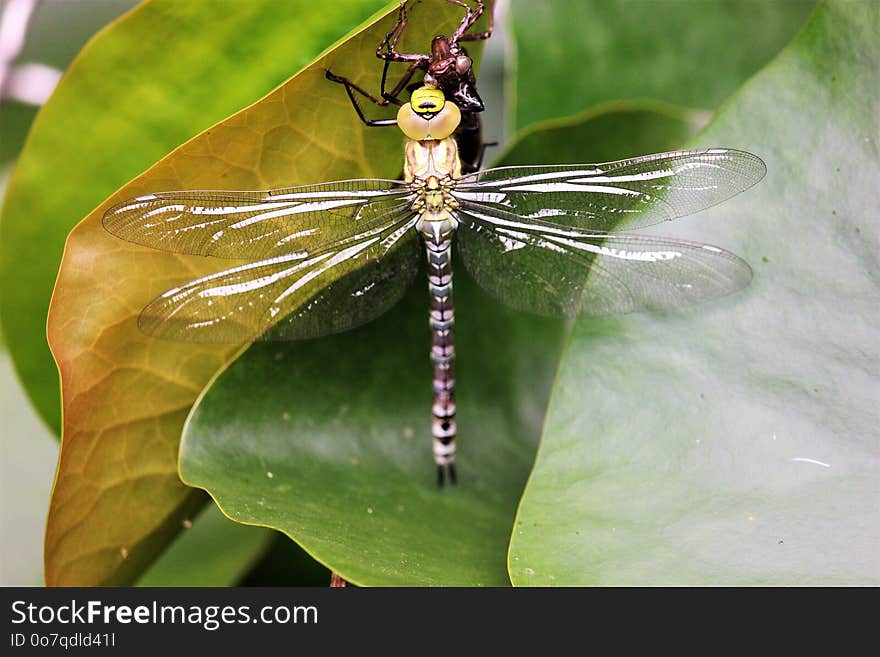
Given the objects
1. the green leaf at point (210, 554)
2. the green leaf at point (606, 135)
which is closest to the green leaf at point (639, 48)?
the green leaf at point (606, 135)

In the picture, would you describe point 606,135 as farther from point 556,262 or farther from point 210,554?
point 210,554

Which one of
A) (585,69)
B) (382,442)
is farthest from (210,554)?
(585,69)

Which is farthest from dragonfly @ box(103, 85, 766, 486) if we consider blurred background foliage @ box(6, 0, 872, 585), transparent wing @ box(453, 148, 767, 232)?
blurred background foliage @ box(6, 0, 872, 585)

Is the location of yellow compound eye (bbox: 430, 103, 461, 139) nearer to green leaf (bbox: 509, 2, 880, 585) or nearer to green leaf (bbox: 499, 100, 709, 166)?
green leaf (bbox: 499, 100, 709, 166)

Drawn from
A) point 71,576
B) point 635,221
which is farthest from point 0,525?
point 635,221

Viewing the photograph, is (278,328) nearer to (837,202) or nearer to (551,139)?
(551,139)

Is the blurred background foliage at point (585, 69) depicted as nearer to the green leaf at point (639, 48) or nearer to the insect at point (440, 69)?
the green leaf at point (639, 48)
